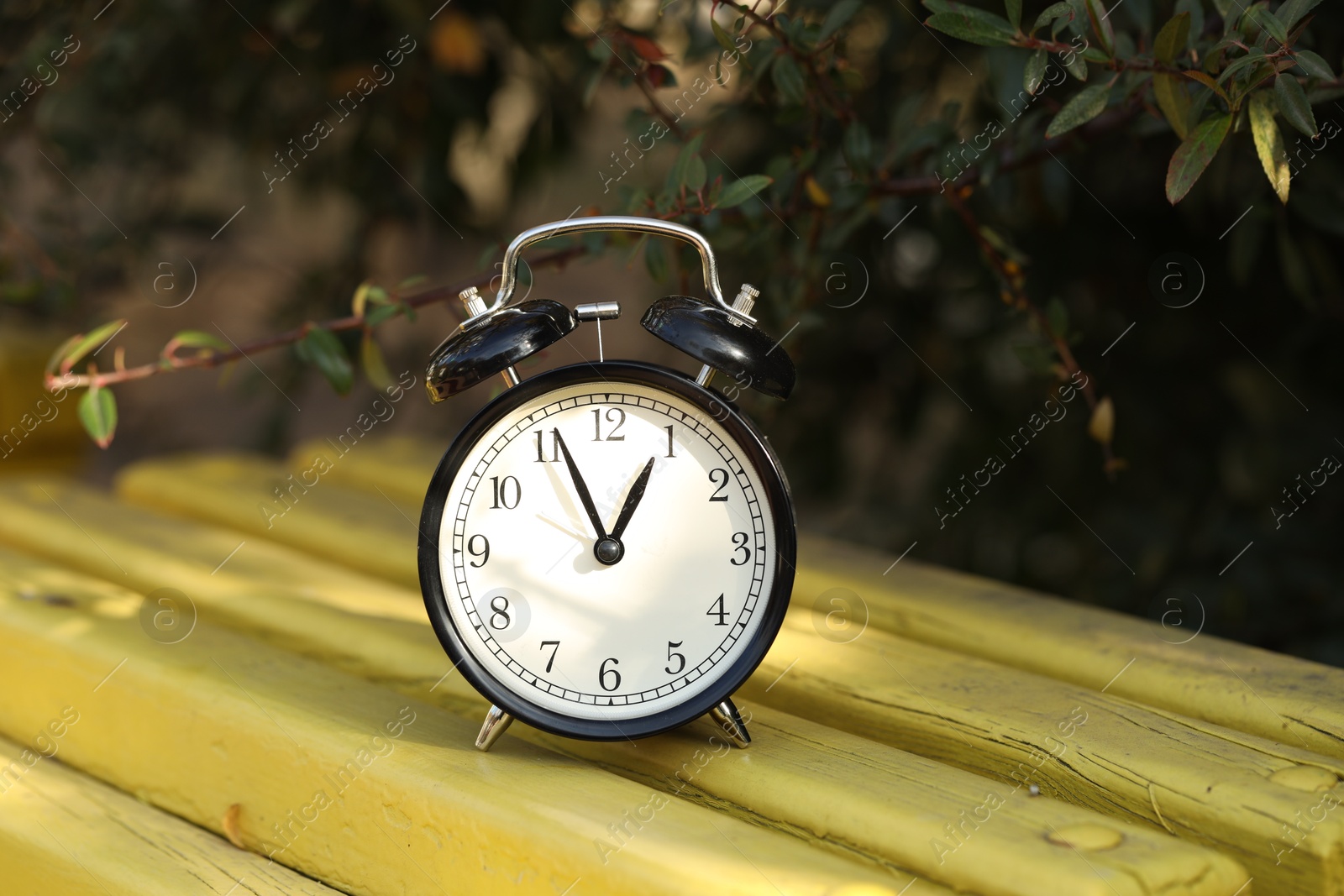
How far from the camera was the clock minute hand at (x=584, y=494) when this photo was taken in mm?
1180

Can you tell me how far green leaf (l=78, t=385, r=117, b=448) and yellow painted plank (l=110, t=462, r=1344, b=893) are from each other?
0.90 metres

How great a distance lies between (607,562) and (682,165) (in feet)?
1.73

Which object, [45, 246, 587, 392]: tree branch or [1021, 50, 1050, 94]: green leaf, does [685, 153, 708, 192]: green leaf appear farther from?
[1021, 50, 1050, 94]: green leaf

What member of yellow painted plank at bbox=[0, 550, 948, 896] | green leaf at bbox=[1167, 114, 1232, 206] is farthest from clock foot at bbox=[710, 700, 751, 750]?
green leaf at bbox=[1167, 114, 1232, 206]

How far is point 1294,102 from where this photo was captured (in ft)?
3.75

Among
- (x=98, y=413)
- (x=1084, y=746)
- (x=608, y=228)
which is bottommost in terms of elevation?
(x=1084, y=746)

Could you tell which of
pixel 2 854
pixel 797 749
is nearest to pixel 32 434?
pixel 2 854

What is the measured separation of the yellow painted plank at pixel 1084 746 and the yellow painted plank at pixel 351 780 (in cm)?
26

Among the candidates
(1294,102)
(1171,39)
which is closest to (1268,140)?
(1294,102)

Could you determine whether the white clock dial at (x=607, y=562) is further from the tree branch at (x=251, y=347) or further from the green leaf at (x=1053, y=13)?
the green leaf at (x=1053, y=13)

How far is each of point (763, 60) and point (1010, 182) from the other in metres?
0.59

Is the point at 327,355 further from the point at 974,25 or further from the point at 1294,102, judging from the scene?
the point at 1294,102

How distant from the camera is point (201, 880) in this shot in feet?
3.88

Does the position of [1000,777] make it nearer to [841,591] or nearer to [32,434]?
[841,591]
